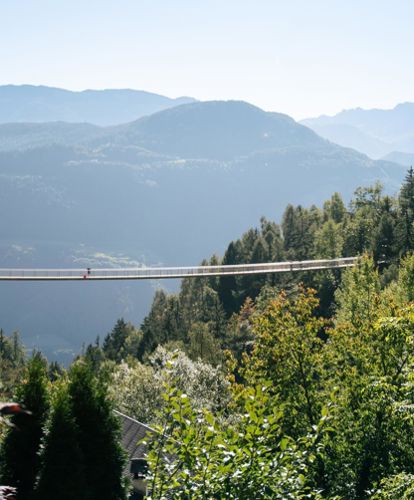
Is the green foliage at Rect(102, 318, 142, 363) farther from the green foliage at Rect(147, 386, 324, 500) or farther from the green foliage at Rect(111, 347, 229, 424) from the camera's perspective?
the green foliage at Rect(147, 386, 324, 500)

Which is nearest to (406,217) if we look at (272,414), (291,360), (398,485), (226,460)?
(291,360)

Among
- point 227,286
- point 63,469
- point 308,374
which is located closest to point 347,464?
point 308,374

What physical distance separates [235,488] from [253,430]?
2.82 ft

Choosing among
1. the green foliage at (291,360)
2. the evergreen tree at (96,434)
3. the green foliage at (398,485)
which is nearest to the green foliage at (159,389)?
the green foliage at (291,360)

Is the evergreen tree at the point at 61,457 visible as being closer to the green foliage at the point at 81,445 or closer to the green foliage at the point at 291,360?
the green foliage at the point at 81,445

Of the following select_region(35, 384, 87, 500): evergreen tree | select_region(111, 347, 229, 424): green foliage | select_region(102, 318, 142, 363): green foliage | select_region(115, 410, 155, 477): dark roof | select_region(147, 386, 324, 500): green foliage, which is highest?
select_region(147, 386, 324, 500): green foliage

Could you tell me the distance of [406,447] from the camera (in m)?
18.4

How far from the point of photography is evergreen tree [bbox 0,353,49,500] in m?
17.1

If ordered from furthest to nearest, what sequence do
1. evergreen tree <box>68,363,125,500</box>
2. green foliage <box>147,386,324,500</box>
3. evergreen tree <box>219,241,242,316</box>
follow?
evergreen tree <box>219,241,242,316</box> → evergreen tree <box>68,363,125,500</box> → green foliage <box>147,386,324,500</box>

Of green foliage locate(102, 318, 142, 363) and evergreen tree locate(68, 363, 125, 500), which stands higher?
evergreen tree locate(68, 363, 125, 500)

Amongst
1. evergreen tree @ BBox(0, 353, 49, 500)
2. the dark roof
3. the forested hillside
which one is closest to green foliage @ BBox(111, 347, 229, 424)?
the forested hillside

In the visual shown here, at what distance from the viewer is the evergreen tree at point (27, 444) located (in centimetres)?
1711

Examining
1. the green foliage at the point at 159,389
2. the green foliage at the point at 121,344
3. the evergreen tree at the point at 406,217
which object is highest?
the evergreen tree at the point at 406,217

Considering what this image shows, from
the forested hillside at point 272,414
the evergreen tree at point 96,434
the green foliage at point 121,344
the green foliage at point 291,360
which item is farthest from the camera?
the green foliage at point 121,344
